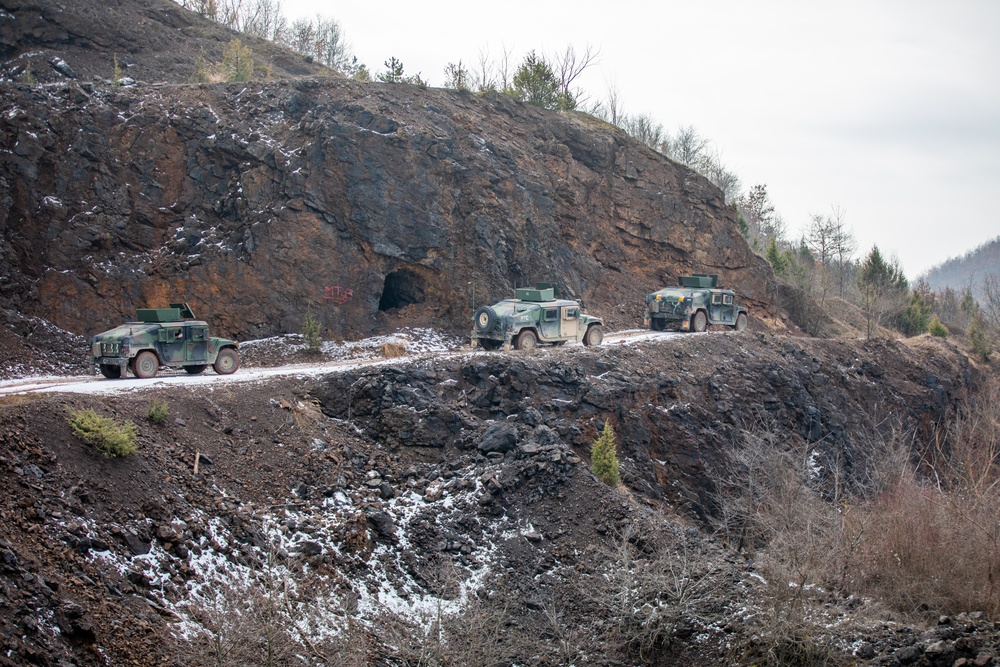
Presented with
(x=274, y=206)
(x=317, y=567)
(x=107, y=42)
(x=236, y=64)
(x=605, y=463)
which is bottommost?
(x=317, y=567)

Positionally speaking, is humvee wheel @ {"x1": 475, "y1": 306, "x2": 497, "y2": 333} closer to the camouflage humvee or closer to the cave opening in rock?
the cave opening in rock

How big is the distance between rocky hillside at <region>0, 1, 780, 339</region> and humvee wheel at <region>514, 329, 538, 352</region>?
189 inches

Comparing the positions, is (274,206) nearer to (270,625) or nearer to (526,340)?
(526,340)

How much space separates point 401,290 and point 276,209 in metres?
5.34

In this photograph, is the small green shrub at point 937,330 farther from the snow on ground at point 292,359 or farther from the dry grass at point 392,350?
the dry grass at point 392,350

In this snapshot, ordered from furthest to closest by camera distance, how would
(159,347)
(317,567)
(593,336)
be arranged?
1. (593,336)
2. (159,347)
3. (317,567)

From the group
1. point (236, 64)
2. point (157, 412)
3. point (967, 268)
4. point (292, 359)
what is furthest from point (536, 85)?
point (967, 268)

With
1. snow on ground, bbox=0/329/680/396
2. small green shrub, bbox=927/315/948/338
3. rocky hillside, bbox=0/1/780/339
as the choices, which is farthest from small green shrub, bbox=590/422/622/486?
small green shrub, bbox=927/315/948/338

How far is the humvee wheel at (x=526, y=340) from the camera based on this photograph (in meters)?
26.6

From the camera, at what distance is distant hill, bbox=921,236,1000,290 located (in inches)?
6186

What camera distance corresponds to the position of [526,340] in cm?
2672

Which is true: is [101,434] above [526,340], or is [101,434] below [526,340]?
below

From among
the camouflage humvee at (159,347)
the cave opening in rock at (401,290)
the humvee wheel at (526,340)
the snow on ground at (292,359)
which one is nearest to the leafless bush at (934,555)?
Result: the humvee wheel at (526,340)

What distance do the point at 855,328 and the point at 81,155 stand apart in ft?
121
